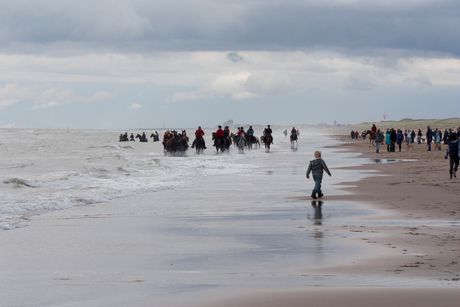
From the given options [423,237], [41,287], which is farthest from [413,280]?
[41,287]

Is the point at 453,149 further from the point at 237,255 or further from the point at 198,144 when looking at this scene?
the point at 198,144

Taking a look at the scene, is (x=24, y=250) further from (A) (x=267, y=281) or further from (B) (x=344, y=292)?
(B) (x=344, y=292)

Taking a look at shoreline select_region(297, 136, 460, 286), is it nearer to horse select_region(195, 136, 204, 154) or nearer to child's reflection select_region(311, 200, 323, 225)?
child's reflection select_region(311, 200, 323, 225)

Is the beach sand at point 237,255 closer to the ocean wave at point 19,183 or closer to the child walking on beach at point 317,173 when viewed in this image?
the child walking on beach at point 317,173

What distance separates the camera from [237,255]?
6770mm

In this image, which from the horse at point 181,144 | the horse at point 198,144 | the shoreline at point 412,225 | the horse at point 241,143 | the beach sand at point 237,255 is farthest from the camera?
the horse at point 241,143

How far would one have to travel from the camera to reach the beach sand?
198 inches

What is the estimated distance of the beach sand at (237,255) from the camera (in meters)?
5.02

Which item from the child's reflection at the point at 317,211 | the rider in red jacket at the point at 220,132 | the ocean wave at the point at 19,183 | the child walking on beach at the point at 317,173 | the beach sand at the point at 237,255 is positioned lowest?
the child's reflection at the point at 317,211

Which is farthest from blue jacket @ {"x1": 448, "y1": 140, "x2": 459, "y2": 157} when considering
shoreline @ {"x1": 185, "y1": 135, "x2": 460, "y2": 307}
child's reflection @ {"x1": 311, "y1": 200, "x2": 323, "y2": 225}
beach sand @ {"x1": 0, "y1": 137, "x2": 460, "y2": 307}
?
child's reflection @ {"x1": 311, "y1": 200, "x2": 323, "y2": 225}

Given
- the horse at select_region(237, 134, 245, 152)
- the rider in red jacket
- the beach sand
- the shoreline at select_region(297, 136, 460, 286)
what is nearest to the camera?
the beach sand

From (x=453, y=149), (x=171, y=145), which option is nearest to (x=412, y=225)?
(x=453, y=149)

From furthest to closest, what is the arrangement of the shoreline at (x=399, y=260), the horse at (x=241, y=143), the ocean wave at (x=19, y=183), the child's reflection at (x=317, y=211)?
the horse at (x=241, y=143)
the ocean wave at (x=19, y=183)
the child's reflection at (x=317, y=211)
the shoreline at (x=399, y=260)

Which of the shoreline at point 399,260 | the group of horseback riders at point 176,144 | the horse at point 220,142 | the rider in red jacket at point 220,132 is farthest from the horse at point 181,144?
the shoreline at point 399,260
